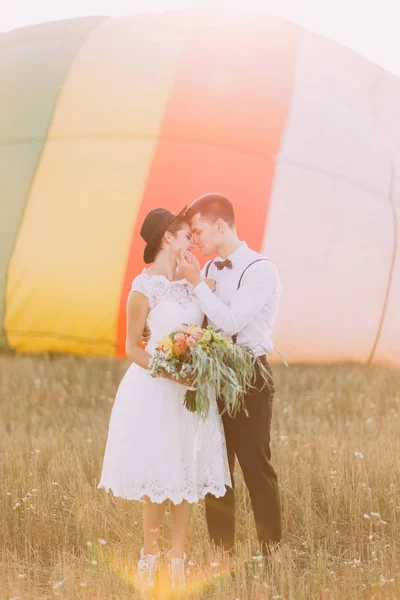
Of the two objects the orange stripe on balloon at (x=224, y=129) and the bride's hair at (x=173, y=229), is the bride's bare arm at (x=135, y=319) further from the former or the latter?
the orange stripe on balloon at (x=224, y=129)

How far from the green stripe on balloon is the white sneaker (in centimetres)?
496

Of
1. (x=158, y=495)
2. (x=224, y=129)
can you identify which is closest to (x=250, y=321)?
(x=158, y=495)

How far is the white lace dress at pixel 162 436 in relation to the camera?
3.58 meters

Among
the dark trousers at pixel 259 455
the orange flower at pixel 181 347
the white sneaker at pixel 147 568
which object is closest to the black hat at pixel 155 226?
the orange flower at pixel 181 347

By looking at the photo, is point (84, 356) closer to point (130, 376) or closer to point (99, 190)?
point (99, 190)

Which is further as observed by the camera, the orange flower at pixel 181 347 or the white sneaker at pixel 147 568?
the white sneaker at pixel 147 568

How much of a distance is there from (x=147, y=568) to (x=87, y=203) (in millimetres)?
5162

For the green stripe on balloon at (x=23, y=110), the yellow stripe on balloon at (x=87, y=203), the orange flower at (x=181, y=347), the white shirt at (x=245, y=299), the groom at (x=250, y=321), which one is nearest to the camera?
the orange flower at (x=181, y=347)

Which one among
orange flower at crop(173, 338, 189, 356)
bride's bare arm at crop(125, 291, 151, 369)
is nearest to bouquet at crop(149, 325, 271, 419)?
orange flower at crop(173, 338, 189, 356)

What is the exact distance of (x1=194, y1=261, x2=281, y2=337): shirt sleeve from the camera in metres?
3.57

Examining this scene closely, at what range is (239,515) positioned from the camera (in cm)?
441

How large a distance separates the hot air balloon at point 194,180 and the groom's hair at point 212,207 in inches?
159

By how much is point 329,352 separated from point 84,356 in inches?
98.8

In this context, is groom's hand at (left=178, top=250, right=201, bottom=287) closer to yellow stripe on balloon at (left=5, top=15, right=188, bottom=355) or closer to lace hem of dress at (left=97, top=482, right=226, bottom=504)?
lace hem of dress at (left=97, top=482, right=226, bottom=504)
